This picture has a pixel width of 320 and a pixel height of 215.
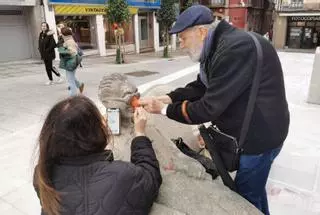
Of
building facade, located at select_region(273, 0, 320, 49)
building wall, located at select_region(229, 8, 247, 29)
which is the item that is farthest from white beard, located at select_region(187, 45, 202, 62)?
building wall, located at select_region(229, 8, 247, 29)

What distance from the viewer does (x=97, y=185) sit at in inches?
Result: 48.0

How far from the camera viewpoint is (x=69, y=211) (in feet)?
4.04

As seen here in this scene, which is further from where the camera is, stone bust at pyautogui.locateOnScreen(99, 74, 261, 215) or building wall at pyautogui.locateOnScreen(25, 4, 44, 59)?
building wall at pyautogui.locateOnScreen(25, 4, 44, 59)

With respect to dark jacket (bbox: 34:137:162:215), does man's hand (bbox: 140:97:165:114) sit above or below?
above

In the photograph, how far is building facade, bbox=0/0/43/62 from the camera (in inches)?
478

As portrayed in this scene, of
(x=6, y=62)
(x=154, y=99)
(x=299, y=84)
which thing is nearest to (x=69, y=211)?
(x=154, y=99)

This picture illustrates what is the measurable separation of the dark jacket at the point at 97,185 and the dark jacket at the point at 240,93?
1.93ft

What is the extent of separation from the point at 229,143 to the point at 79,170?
90 cm

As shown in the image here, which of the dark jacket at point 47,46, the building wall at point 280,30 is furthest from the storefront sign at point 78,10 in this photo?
the building wall at point 280,30

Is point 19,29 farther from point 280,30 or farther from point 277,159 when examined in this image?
point 280,30

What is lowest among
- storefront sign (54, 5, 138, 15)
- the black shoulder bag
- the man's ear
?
the black shoulder bag

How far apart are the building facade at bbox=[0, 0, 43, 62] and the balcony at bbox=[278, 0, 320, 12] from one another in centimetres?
1778

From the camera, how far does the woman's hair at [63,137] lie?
1.21 meters

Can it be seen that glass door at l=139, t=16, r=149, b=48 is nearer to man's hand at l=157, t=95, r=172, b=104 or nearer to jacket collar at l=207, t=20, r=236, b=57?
man's hand at l=157, t=95, r=172, b=104
